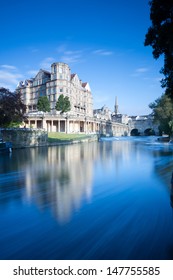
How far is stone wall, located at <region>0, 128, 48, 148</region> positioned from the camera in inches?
1123

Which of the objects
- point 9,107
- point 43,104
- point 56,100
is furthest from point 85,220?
point 56,100

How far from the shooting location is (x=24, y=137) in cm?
3150

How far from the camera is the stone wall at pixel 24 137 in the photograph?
1123 inches

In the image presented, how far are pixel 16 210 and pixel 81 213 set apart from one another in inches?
76.9

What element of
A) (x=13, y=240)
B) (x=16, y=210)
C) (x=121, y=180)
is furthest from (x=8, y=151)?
(x=13, y=240)

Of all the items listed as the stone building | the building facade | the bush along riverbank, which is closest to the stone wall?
the bush along riverbank

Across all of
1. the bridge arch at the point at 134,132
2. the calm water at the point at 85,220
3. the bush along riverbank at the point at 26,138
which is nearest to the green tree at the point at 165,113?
the bush along riverbank at the point at 26,138

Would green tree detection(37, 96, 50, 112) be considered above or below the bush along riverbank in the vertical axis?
above

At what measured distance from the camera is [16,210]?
5871 mm

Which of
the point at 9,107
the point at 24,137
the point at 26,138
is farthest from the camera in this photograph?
the point at 26,138

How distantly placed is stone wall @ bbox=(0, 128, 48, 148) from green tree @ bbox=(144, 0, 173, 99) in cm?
2225

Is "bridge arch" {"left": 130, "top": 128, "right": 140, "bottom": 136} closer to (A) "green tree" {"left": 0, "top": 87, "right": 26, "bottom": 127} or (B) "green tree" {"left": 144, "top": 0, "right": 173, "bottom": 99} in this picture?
(A) "green tree" {"left": 0, "top": 87, "right": 26, "bottom": 127}

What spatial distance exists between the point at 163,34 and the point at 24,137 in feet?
82.6

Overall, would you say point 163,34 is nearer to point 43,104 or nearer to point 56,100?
point 43,104
